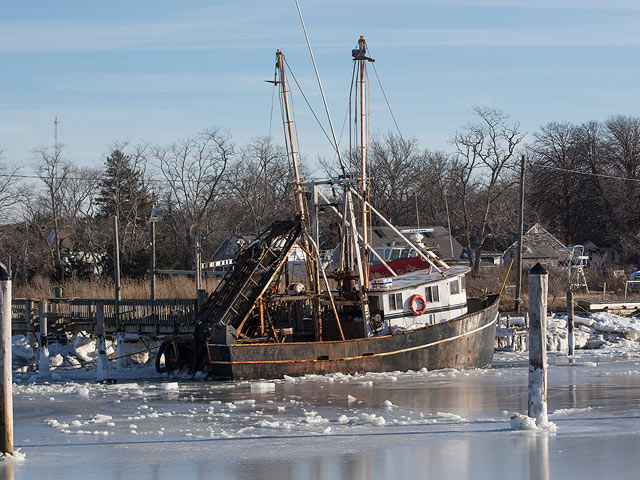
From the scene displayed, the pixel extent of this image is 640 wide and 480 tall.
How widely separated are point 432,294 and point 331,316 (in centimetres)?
318

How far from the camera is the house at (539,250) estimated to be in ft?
213

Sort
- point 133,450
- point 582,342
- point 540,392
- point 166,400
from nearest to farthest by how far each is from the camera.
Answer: point 133,450 → point 540,392 → point 166,400 → point 582,342

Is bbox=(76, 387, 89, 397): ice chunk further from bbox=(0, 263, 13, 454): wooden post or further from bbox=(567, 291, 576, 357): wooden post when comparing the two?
bbox=(567, 291, 576, 357): wooden post

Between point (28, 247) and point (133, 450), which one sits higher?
point (28, 247)

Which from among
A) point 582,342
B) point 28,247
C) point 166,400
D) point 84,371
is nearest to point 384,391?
point 166,400

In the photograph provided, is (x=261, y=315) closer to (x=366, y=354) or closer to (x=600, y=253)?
(x=366, y=354)

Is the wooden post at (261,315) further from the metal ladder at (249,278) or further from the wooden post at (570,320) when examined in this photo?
the wooden post at (570,320)

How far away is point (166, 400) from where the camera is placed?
21.6m

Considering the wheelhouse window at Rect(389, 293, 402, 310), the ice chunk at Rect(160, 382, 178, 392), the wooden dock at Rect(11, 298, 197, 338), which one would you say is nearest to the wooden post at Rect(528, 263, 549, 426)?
the ice chunk at Rect(160, 382, 178, 392)

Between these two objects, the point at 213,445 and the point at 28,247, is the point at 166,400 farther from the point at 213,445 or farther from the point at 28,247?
the point at 28,247

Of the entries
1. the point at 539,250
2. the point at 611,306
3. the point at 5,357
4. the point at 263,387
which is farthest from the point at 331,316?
the point at 539,250

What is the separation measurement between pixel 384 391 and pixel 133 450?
8.98 metres

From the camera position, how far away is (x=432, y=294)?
28453mm

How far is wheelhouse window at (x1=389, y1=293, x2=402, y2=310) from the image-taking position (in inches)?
1098
